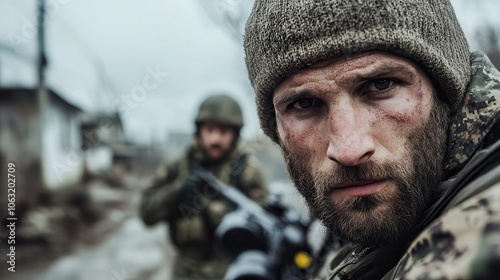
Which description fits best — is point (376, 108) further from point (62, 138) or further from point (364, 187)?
point (62, 138)

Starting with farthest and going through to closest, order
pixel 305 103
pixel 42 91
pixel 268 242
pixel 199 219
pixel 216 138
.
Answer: pixel 42 91 < pixel 216 138 < pixel 199 219 < pixel 268 242 < pixel 305 103

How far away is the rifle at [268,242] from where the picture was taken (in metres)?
3.21

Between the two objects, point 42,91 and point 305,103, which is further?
point 42,91

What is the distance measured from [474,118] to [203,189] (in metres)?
3.35

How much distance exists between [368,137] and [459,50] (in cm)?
38

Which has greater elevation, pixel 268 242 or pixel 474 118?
pixel 474 118

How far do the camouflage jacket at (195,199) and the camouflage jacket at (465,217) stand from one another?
9.86 ft

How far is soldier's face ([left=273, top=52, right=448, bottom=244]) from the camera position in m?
0.98

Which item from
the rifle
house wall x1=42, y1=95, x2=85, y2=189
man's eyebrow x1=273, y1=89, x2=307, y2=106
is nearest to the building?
house wall x1=42, y1=95, x2=85, y2=189

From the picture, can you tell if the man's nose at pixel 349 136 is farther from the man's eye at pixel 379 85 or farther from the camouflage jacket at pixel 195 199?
→ the camouflage jacket at pixel 195 199

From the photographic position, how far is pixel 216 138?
14.2 feet

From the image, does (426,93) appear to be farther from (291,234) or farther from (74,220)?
(74,220)

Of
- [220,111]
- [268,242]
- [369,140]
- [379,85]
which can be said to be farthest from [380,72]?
[220,111]

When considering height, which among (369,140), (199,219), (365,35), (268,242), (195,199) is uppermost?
(365,35)
